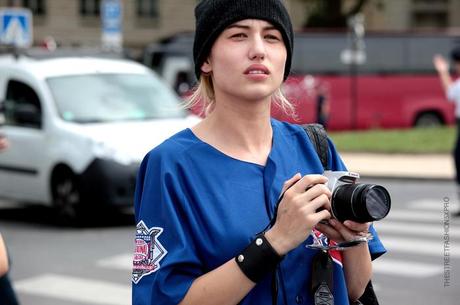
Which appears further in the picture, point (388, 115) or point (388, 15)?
point (388, 15)

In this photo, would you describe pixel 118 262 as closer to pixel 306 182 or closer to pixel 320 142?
pixel 320 142

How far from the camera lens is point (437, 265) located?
923 centimetres

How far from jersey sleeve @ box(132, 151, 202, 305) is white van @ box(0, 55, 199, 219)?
8800mm

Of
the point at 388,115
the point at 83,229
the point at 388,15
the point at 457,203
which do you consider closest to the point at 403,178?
the point at 457,203

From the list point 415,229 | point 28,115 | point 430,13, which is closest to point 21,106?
point 28,115

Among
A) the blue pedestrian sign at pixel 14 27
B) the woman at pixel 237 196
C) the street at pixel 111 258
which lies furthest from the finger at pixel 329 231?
the blue pedestrian sign at pixel 14 27

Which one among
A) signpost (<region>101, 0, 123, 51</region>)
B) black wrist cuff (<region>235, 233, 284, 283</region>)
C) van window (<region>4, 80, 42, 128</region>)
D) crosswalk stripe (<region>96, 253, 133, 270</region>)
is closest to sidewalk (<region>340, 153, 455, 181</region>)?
signpost (<region>101, 0, 123, 51</region>)

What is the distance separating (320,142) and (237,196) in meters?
0.30

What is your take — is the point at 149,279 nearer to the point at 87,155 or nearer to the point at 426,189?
the point at 87,155

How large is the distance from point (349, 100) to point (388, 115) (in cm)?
121

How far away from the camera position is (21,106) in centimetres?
1272

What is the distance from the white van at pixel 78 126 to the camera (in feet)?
38.2

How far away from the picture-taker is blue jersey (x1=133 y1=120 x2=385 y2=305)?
243 cm

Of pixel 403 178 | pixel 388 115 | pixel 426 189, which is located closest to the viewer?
pixel 426 189
